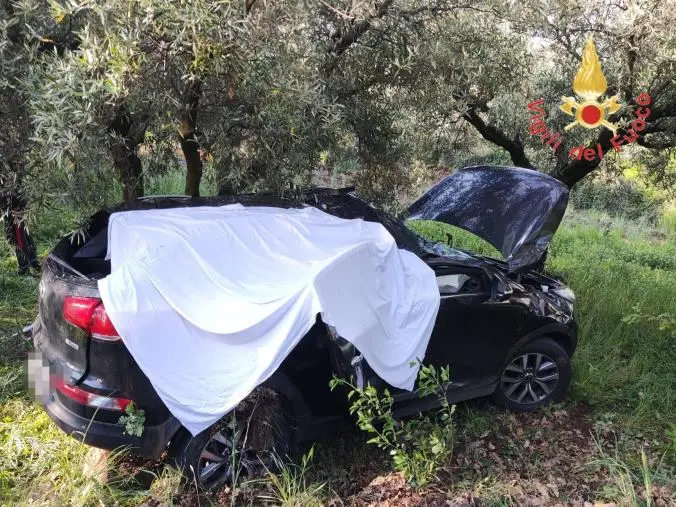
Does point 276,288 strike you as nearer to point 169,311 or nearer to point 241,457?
point 169,311

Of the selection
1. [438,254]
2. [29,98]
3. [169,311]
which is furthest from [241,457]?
[29,98]

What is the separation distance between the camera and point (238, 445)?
10.2 ft

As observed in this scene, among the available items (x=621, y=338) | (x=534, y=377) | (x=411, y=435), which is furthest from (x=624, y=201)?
(x=411, y=435)

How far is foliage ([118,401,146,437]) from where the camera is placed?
2795mm

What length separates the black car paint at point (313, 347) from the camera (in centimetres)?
280

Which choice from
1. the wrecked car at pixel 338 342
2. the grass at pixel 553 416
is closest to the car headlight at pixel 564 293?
the wrecked car at pixel 338 342

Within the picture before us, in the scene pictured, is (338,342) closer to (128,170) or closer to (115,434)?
(115,434)

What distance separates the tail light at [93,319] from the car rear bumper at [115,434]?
0.47 m

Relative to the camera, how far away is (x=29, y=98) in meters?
3.54

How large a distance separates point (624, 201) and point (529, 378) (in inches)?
528

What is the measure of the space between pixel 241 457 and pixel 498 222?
2702mm

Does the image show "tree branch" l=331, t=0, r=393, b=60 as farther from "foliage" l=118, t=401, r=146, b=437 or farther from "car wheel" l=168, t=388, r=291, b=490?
"foliage" l=118, t=401, r=146, b=437

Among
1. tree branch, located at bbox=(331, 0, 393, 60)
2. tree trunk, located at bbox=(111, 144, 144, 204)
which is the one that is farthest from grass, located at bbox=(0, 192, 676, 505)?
tree branch, located at bbox=(331, 0, 393, 60)

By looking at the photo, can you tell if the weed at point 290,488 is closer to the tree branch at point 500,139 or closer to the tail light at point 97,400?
the tail light at point 97,400
